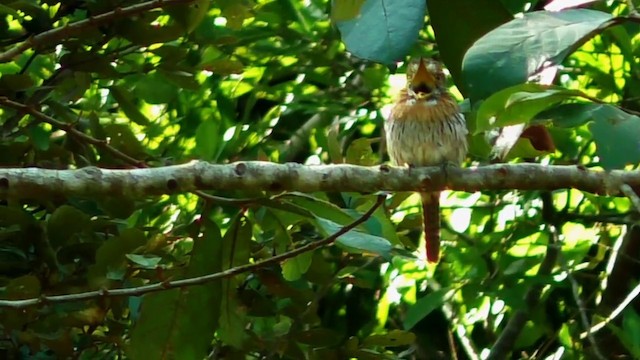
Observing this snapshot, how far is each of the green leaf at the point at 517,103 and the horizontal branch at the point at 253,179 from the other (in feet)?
1.30

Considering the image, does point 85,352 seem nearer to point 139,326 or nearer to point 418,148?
point 139,326

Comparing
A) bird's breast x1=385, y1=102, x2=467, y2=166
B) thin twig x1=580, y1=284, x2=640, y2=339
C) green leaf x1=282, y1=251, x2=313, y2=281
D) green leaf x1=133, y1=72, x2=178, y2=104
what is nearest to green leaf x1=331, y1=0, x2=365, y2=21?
green leaf x1=282, y1=251, x2=313, y2=281

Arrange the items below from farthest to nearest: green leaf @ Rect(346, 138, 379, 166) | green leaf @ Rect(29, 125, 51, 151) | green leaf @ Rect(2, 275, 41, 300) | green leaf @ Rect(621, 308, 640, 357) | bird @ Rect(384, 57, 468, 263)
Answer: bird @ Rect(384, 57, 468, 263) < green leaf @ Rect(621, 308, 640, 357) < green leaf @ Rect(346, 138, 379, 166) < green leaf @ Rect(29, 125, 51, 151) < green leaf @ Rect(2, 275, 41, 300)

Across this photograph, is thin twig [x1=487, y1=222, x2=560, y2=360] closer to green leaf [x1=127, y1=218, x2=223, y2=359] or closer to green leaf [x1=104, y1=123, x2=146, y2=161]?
green leaf [x1=104, y1=123, x2=146, y2=161]

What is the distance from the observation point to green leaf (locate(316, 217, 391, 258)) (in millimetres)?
1979

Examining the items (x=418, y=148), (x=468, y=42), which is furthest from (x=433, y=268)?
(x=468, y=42)

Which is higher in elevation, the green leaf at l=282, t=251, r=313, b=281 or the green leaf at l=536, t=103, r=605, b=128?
the green leaf at l=536, t=103, r=605, b=128

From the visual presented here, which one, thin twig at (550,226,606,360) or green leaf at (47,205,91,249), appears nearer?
green leaf at (47,205,91,249)

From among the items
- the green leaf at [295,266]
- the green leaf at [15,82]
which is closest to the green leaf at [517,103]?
the green leaf at [295,266]

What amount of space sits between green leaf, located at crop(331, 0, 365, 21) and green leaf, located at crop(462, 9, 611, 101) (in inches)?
7.3

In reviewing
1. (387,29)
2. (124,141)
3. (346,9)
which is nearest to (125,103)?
(124,141)

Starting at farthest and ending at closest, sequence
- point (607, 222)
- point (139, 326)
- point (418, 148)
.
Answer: point (607, 222) → point (418, 148) → point (139, 326)

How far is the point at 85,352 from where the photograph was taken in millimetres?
2680

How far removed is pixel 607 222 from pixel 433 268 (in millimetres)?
609
